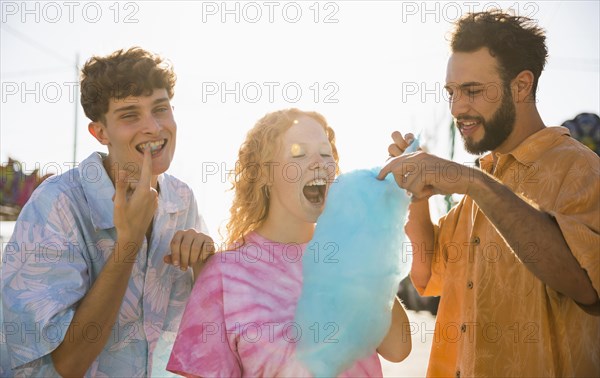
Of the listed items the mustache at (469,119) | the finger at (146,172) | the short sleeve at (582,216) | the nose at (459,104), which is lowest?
the short sleeve at (582,216)

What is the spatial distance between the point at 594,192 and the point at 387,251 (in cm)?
84

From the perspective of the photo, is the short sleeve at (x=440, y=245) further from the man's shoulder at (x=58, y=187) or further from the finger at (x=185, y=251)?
the man's shoulder at (x=58, y=187)

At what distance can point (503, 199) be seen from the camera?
96.3 inches

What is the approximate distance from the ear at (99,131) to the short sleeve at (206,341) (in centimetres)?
100

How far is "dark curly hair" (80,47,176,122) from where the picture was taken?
318 cm

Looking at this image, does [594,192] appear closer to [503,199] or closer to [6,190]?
[503,199]

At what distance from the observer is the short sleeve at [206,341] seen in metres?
2.66

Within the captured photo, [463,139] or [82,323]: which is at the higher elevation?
[463,139]

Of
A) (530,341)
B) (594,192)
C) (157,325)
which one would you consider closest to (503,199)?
(594,192)

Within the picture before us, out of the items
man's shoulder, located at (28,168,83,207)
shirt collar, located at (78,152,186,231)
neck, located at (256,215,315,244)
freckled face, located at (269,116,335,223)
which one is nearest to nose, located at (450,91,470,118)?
freckled face, located at (269,116,335,223)

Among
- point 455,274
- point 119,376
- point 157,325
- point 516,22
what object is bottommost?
point 119,376

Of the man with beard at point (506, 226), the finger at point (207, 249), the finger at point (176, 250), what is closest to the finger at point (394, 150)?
the man with beard at point (506, 226)

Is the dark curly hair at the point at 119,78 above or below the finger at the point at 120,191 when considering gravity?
above

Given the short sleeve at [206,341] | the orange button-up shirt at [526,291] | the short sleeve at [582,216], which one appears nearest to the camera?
the short sleeve at [582,216]
